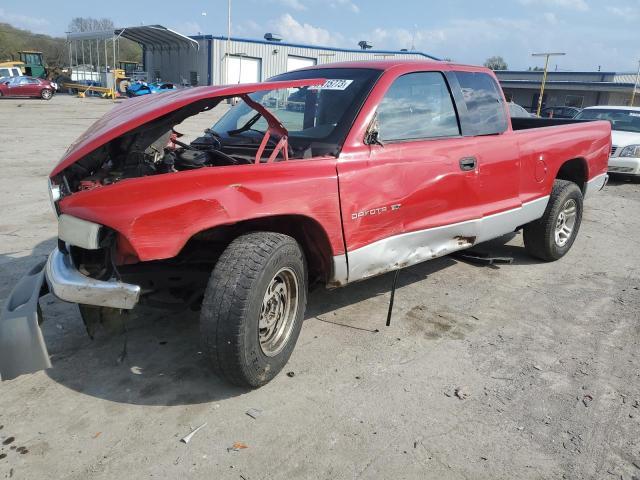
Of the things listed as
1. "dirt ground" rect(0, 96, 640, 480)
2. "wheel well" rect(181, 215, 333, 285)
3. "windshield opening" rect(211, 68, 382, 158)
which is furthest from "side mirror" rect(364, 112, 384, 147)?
"dirt ground" rect(0, 96, 640, 480)

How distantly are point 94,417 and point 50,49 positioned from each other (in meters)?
78.2

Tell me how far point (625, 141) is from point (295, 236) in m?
10.2

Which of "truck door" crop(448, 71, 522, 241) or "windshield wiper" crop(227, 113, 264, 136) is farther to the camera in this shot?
"truck door" crop(448, 71, 522, 241)

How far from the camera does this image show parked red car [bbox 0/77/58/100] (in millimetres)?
30406

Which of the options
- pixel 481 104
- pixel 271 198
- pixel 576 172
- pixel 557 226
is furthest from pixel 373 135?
pixel 576 172

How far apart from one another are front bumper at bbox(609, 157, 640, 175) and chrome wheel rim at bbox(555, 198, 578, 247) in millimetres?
6256

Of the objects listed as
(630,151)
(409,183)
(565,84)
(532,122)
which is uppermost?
(565,84)

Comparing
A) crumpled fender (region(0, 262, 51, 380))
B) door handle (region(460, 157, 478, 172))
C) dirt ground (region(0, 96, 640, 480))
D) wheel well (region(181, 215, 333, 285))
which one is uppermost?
door handle (region(460, 157, 478, 172))

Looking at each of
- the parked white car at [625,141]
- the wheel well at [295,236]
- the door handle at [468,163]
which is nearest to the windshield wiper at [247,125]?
the wheel well at [295,236]

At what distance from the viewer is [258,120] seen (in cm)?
399

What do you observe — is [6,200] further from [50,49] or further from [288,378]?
[50,49]

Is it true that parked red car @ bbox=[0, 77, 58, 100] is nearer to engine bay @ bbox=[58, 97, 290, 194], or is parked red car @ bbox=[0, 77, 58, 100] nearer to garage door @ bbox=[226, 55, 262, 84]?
garage door @ bbox=[226, 55, 262, 84]

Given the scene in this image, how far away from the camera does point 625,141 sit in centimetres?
1085

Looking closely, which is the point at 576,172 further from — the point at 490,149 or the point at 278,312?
the point at 278,312
